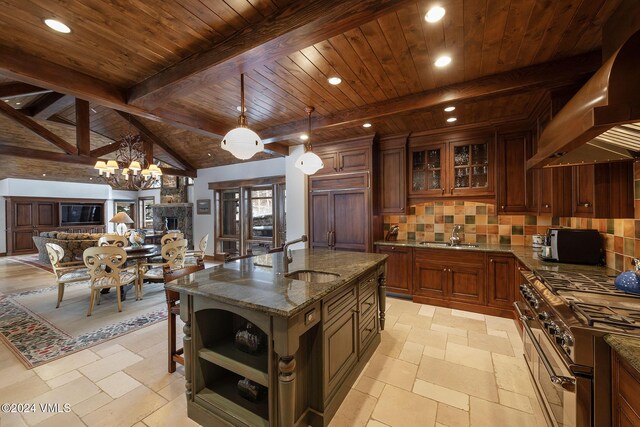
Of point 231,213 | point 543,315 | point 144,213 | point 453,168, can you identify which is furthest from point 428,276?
point 144,213

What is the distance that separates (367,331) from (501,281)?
2.05 m

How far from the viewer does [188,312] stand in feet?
5.44

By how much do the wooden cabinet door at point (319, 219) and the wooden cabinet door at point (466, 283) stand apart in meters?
1.93

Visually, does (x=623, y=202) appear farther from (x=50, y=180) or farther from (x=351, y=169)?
(x=50, y=180)

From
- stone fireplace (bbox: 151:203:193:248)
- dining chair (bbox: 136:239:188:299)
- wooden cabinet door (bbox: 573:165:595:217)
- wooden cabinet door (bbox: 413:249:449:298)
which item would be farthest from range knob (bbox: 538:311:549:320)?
stone fireplace (bbox: 151:203:193:248)

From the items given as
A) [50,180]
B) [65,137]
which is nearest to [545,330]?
[65,137]

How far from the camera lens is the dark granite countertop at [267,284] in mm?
1354

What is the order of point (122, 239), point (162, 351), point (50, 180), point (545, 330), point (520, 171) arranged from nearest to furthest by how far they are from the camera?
point (545, 330) < point (162, 351) < point (520, 171) < point (122, 239) < point (50, 180)

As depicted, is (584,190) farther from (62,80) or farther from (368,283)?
(62,80)

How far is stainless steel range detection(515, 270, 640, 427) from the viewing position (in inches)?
44.7

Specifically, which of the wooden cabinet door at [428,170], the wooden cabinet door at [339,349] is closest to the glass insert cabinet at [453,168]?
the wooden cabinet door at [428,170]

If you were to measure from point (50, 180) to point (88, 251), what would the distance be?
9.11 metres

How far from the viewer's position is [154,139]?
662 centimetres

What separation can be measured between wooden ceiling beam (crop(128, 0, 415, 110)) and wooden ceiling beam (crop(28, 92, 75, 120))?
4.37m
